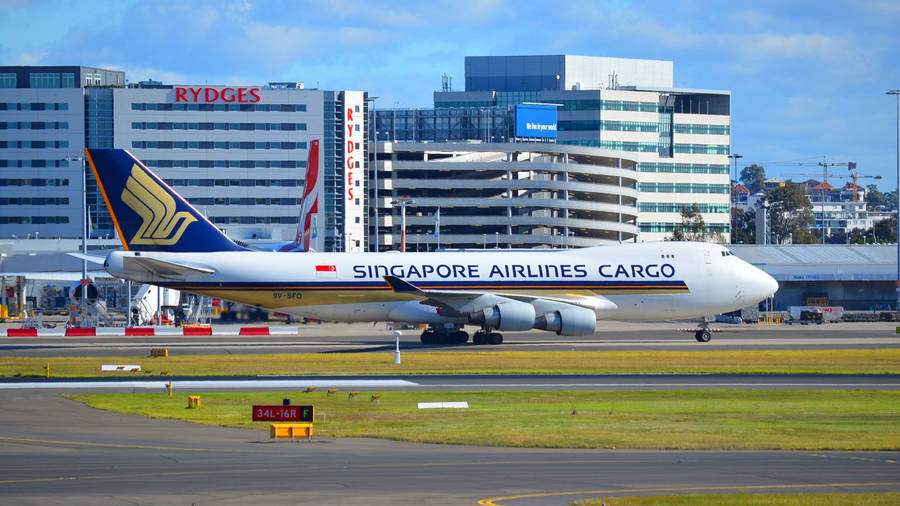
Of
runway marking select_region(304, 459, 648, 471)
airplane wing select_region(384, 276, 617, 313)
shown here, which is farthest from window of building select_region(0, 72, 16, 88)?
runway marking select_region(304, 459, 648, 471)

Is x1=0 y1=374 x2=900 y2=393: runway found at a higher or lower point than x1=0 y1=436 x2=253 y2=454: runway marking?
lower

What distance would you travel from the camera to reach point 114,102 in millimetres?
150875

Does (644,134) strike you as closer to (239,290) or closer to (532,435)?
(239,290)

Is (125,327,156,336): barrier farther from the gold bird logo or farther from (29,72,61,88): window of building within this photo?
(29,72,61,88): window of building

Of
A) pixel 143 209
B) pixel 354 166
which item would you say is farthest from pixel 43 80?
pixel 143 209

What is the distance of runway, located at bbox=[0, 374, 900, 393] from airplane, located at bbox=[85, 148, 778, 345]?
13.7 metres

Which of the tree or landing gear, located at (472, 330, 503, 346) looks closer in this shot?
landing gear, located at (472, 330, 503, 346)

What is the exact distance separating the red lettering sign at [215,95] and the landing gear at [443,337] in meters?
99.1

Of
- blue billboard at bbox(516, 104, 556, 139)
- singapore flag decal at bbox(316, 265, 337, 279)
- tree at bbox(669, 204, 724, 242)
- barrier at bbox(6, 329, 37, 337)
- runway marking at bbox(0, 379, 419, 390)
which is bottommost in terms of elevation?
barrier at bbox(6, 329, 37, 337)

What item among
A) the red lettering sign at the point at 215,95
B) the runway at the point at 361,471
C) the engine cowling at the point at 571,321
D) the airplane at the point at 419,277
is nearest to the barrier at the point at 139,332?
the airplane at the point at 419,277

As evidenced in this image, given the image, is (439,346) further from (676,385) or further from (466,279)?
(676,385)

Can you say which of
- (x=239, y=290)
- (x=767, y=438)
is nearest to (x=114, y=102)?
(x=239, y=290)

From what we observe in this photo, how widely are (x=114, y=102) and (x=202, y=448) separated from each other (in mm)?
133996

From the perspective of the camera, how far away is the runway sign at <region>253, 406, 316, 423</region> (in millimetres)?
27953
